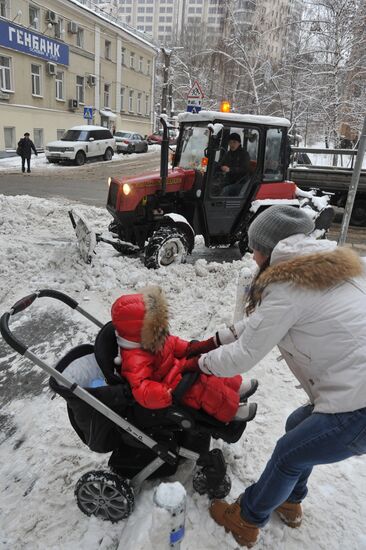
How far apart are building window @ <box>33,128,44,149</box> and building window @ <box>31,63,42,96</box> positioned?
7.11ft

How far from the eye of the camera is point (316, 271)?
1.78m

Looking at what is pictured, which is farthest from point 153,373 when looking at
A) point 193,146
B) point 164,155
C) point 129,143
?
point 129,143

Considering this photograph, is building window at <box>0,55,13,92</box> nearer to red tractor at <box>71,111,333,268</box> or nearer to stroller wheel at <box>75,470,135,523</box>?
red tractor at <box>71,111,333,268</box>

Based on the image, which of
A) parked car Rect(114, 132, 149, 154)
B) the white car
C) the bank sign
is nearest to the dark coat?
the white car

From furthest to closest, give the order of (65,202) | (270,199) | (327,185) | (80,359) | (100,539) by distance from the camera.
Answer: (65,202) → (327,185) → (270,199) → (80,359) → (100,539)

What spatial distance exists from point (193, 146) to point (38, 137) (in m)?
22.1

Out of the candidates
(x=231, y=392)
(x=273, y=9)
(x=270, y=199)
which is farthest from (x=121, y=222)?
(x=273, y=9)

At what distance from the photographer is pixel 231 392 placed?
7.58ft

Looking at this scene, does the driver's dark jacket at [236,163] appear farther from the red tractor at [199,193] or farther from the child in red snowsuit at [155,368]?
the child in red snowsuit at [155,368]

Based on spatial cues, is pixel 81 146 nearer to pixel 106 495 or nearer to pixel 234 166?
pixel 234 166

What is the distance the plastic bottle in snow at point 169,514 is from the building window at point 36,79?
28.1 m

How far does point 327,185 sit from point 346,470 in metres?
9.51

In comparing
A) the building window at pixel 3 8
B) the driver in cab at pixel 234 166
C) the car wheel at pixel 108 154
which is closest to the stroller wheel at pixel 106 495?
the driver in cab at pixel 234 166

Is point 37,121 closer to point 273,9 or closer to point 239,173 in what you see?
point 273,9
